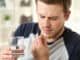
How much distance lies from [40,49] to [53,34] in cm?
10

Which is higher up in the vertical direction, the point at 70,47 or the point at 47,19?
the point at 47,19

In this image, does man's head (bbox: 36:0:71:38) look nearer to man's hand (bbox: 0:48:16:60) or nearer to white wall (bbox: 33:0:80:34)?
white wall (bbox: 33:0:80:34)

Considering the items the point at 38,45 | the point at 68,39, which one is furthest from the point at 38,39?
the point at 68,39

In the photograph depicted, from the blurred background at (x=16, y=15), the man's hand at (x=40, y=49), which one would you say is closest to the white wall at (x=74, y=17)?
the blurred background at (x=16, y=15)

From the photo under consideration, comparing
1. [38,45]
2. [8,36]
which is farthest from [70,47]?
[8,36]

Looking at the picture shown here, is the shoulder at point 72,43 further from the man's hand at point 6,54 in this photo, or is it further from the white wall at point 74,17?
the man's hand at point 6,54

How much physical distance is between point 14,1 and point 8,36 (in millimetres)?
157

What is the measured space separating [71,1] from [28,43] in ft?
0.83

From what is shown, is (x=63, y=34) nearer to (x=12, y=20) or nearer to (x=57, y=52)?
(x=57, y=52)

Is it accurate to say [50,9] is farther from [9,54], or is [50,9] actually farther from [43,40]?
[9,54]

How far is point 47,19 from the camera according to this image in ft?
2.29

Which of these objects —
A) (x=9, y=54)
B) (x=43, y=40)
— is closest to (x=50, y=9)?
(x=43, y=40)

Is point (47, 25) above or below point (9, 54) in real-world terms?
above

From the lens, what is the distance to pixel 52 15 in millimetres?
695
